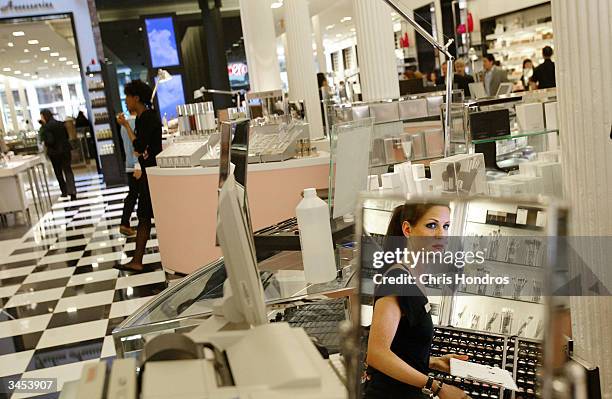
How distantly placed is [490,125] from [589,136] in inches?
23.9

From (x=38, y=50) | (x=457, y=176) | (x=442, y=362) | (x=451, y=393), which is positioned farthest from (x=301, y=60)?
(x=38, y=50)

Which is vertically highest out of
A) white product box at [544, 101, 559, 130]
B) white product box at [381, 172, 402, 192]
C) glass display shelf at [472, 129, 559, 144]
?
white product box at [544, 101, 559, 130]

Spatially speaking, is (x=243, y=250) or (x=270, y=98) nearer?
(x=243, y=250)

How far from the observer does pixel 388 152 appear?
2.96m

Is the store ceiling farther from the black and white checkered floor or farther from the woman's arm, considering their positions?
the woman's arm

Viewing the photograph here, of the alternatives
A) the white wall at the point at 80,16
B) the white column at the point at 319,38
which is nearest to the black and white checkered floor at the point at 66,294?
the white wall at the point at 80,16

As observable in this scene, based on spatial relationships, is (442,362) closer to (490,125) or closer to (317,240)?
(317,240)

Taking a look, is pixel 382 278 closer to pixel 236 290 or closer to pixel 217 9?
pixel 236 290

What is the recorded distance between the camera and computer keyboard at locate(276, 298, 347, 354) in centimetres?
169

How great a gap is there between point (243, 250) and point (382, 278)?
23 cm

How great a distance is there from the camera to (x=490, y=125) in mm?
2715

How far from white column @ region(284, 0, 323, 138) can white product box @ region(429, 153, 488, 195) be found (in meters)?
6.98

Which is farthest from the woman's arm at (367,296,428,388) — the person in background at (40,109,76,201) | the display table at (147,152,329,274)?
the person in background at (40,109,76,201)

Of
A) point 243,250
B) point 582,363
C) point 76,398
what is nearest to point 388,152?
point 582,363
